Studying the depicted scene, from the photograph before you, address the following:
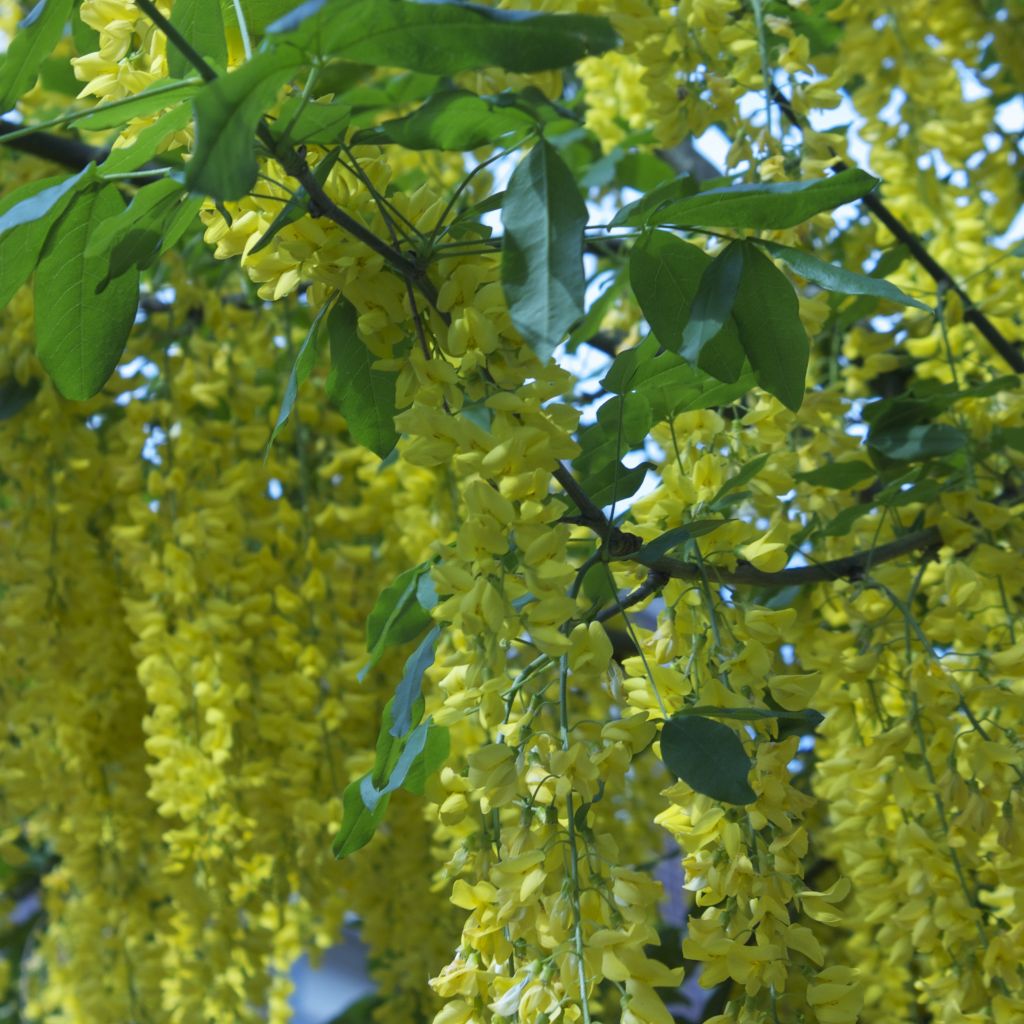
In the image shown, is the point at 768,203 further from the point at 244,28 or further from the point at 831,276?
the point at 244,28

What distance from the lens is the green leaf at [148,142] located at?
0.52 meters

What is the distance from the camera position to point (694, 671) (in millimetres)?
613

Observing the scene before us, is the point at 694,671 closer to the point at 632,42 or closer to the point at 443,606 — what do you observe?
the point at 443,606

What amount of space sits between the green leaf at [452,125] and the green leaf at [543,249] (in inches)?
1.6

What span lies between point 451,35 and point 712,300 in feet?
0.58

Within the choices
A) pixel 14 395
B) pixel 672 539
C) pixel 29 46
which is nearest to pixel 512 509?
pixel 672 539

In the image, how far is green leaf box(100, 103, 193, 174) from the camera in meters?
0.52

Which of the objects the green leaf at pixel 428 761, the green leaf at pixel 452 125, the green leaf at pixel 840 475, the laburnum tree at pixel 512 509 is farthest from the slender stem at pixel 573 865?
the green leaf at pixel 840 475

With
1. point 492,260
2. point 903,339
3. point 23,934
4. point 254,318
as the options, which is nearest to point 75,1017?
point 23,934

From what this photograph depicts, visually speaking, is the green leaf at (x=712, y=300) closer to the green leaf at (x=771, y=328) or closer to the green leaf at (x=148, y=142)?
the green leaf at (x=771, y=328)

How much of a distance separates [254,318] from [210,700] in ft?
1.38

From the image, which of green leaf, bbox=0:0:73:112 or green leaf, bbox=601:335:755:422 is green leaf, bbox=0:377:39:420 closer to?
green leaf, bbox=0:0:73:112

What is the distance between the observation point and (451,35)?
1.43 feet

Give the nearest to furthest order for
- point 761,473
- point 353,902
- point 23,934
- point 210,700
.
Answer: point 761,473, point 210,700, point 353,902, point 23,934
